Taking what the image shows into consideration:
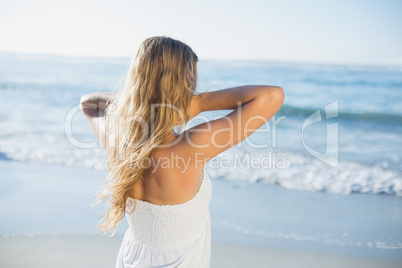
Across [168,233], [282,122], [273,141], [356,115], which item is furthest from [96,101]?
[356,115]

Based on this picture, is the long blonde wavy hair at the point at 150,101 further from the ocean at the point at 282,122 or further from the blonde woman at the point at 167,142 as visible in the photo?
the ocean at the point at 282,122

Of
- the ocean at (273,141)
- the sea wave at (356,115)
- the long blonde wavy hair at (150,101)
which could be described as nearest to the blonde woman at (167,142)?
the long blonde wavy hair at (150,101)

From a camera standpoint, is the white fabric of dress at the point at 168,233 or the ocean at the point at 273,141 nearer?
the white fabric of dress at the point at 168,233

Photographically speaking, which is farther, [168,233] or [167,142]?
[168,233]

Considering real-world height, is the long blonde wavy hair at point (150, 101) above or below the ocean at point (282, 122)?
above

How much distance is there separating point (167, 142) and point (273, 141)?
5.93 metres

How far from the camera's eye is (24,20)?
1174 centimetres

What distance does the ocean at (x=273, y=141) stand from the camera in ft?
11.2

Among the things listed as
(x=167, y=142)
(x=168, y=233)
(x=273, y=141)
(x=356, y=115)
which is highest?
(x=167, y=142)

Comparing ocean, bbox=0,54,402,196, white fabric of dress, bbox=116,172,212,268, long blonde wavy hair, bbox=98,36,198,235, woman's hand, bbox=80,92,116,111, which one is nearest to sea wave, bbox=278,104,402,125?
ocean, bbox=0,54,402,196

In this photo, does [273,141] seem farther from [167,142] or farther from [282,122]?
[167,142]

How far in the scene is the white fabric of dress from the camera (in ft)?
4.33

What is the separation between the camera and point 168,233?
136 centimetres

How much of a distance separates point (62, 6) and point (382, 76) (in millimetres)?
10536
